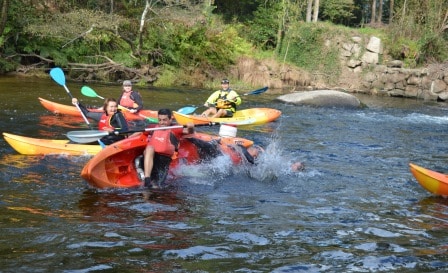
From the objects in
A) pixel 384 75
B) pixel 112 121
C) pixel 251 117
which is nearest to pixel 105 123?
pixel 112 121

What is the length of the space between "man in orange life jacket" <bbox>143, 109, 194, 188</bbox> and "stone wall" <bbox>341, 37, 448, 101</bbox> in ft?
57.4

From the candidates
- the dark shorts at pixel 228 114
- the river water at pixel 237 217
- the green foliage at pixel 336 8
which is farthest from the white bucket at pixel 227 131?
the green foliage at pixel 336 8

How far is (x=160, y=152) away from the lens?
6156mm

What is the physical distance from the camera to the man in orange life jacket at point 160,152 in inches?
241

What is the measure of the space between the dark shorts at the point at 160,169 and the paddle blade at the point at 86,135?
988mm

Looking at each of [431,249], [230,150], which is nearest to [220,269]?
[431,249]

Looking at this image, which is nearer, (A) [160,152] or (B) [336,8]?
(A) [160,152]

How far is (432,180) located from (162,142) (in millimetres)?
3130

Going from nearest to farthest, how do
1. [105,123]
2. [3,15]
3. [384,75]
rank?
[105,123], [3,15], [384,75]

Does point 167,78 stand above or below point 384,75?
below

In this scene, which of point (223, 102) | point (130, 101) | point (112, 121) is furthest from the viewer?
point (223, 102)

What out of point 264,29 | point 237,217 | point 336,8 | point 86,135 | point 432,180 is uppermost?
point 336,8

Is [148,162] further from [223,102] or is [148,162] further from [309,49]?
[309,49]

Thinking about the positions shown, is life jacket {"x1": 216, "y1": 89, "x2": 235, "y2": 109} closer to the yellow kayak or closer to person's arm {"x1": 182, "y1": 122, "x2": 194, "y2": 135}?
the yellow kayak
